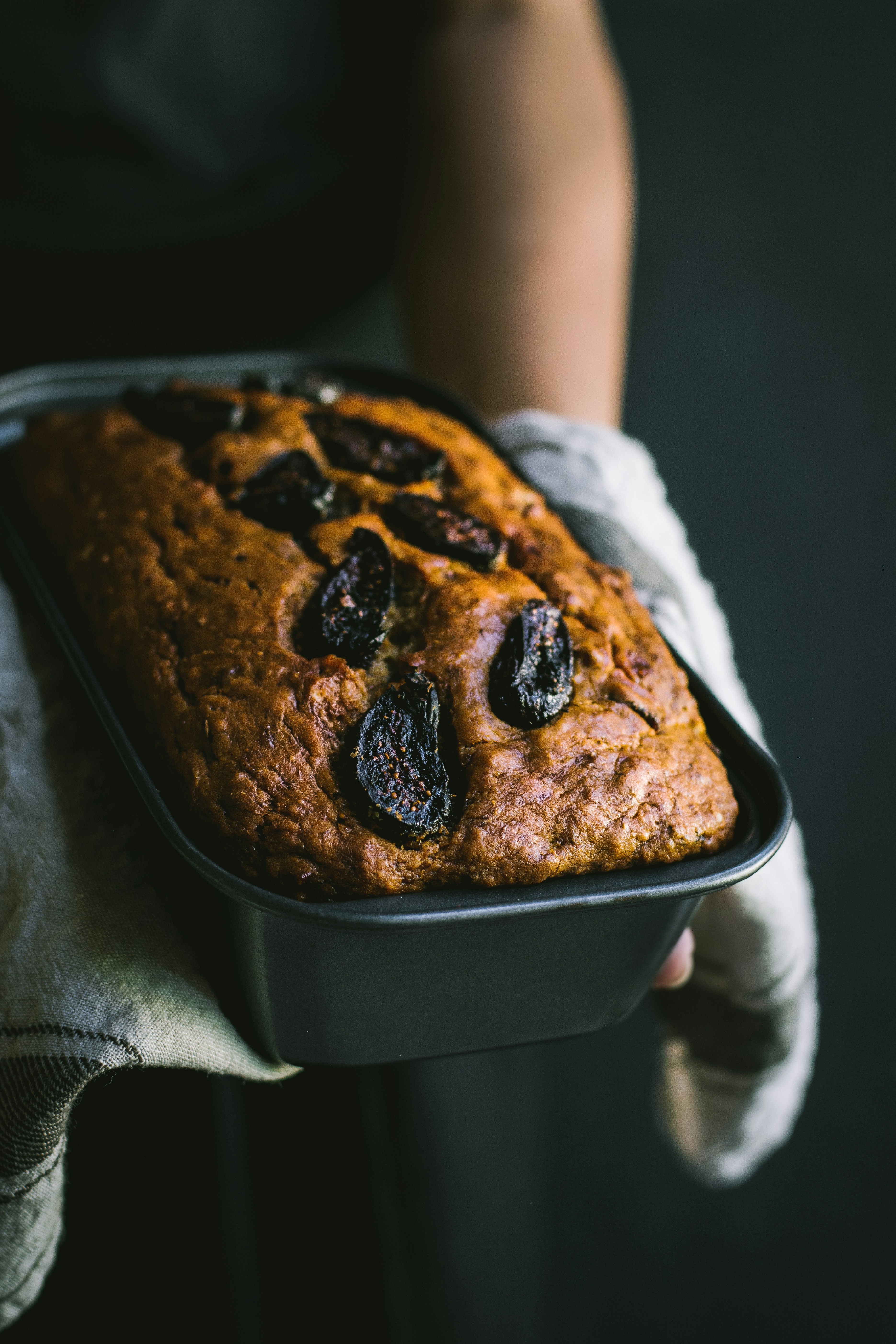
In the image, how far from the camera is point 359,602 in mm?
657

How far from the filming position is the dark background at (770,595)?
1.44 meters

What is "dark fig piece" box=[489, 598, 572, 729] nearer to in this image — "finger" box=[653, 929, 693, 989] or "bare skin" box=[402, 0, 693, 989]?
"finger" box=[653, 929, 693, 989]

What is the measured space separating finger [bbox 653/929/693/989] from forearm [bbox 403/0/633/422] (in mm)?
659

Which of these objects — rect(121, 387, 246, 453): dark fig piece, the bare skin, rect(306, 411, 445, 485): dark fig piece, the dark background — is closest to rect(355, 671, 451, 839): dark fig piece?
rect(306, 411, 445, 485): dark fig piece

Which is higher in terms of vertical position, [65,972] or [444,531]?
[444,531]

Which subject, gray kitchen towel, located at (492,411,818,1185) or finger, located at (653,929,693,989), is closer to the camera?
finger, located at (653,929,693,989)

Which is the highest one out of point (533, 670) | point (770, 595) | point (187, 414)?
point (187, 414)

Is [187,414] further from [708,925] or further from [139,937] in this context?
[708,925]

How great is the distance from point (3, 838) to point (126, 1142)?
0.40 meters

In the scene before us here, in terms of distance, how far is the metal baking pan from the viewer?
20.5 inches

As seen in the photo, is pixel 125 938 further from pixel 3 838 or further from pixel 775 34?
pixel 775 34

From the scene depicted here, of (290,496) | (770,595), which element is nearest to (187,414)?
(290,496)

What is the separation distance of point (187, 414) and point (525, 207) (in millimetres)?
593

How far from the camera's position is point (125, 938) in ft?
2.00
